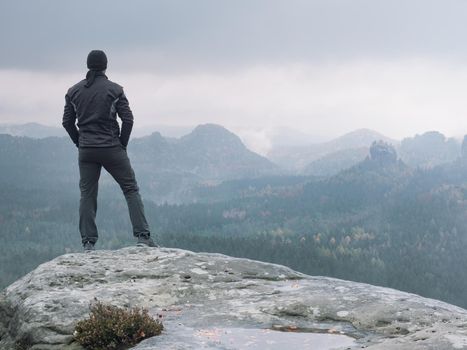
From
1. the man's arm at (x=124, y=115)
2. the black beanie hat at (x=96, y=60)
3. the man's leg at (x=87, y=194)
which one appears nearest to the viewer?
the black beanie hat at (x=96, y=60)

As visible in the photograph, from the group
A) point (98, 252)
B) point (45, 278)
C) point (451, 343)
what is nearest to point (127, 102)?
point (98, 252)

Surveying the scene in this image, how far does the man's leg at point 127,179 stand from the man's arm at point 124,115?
0.36 m

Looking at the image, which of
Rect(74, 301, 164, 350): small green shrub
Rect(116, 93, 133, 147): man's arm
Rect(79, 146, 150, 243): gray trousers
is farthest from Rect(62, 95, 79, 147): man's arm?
Rect(74, 301, 164, 350): small green shrub

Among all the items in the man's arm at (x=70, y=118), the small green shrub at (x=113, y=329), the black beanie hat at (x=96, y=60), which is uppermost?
the black beanie hat at (x=96, y=60)

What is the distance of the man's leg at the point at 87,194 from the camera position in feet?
46.5

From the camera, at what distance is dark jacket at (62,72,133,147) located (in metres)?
13.6

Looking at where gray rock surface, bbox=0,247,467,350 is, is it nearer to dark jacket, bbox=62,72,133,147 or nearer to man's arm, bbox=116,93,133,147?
dark jacket, bbox=62,72,133,147

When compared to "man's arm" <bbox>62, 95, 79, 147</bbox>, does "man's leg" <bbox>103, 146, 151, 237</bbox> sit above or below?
below

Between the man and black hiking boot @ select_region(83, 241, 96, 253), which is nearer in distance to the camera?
the man

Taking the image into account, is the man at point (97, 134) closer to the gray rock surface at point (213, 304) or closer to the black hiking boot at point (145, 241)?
the black hiking boot at point (145, 241)

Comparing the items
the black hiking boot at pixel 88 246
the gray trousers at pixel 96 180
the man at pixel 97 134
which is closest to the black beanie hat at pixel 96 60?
the man at pixel 97 134

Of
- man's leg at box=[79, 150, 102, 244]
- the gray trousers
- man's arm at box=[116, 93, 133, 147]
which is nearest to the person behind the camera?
man's arm at box=[116, 93, 133, 147]

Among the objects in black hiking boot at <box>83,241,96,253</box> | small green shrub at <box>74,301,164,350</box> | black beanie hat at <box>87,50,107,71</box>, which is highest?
black beanie hat at <box>87,50,107,71</box>

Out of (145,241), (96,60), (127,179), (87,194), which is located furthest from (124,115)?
(145,241)
